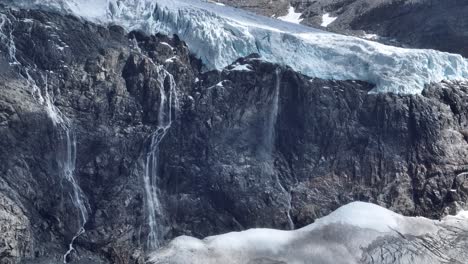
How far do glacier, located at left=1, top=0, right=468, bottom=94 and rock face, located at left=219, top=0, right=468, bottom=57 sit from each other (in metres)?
10.5

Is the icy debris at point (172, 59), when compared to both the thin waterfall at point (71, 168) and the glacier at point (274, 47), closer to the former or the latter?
the glacier at point (274, 47)

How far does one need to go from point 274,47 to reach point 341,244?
12.9 m

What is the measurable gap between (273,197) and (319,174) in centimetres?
Result: 325

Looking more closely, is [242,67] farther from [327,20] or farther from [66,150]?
[327,20]

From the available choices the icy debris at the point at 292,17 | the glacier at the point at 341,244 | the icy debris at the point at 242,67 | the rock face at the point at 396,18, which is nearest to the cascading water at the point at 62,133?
the glacier at the point at 341,244

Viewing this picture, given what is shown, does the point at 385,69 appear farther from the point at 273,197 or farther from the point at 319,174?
the point at 273,197

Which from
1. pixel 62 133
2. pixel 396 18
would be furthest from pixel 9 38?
pixel 396 18

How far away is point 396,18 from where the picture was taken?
65875mm

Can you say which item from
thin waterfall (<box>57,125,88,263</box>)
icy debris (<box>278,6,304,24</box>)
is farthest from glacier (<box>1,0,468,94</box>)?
icy debris (<box>278,6,304,24</box>)

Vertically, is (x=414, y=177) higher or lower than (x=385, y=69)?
lower

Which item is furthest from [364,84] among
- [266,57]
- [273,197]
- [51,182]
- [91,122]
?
[51,182]

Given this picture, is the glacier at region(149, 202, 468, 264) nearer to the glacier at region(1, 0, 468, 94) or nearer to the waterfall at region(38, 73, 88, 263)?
the waterfall at region(38, 73, 88, 263)

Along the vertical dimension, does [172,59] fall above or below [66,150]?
above

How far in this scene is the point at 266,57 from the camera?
→ 4734 cm
